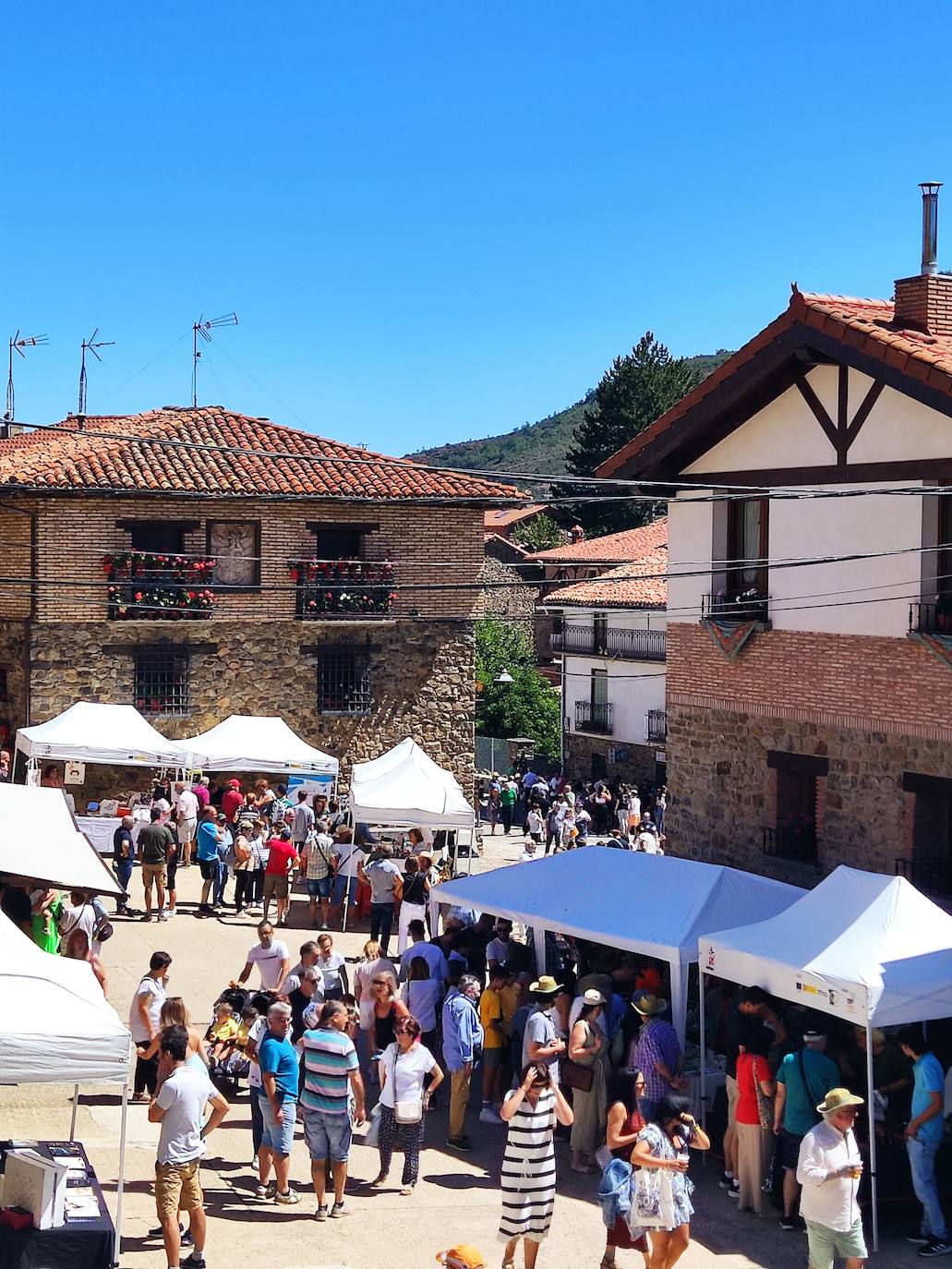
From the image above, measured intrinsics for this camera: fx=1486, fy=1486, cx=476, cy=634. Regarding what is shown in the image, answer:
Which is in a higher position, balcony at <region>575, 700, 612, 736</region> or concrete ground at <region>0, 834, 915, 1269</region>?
balcony at <region>575, 700, 612, 736</region>

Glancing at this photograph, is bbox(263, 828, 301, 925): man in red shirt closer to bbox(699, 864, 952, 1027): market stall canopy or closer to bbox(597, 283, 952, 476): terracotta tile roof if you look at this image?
bbox(597, 283, 952, 476): terracotta tile roof

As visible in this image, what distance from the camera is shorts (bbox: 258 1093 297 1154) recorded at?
32.2ft

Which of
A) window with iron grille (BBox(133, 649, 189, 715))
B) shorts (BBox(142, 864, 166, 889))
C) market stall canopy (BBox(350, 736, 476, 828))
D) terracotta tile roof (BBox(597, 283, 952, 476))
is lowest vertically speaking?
shorts (BBox(142, 864, 166, 889))

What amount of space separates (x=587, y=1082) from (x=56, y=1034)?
440cm

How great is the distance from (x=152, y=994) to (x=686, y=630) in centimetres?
855

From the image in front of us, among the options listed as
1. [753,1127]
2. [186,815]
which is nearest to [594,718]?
[186,815]

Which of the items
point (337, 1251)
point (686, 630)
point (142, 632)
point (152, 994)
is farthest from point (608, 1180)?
point (142, 632)

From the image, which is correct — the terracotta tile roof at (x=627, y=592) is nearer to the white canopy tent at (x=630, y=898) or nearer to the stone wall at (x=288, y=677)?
the stone wall at (x=288, y=677)

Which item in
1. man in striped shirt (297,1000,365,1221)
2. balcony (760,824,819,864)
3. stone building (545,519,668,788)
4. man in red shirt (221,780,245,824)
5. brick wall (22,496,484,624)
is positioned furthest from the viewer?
stone building (545,519,668,788)

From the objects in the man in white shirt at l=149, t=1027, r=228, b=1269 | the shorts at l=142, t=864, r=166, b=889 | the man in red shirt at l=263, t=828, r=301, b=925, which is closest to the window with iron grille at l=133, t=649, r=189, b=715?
the man in red shirt at l=263, t=828, r=301, b=925

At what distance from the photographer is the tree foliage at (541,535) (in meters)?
68.6

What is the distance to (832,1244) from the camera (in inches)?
337

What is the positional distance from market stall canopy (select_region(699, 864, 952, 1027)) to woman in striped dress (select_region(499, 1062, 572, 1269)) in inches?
93.5

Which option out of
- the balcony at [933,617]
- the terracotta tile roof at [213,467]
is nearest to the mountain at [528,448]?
the terracotta tile roof at [213,467]
